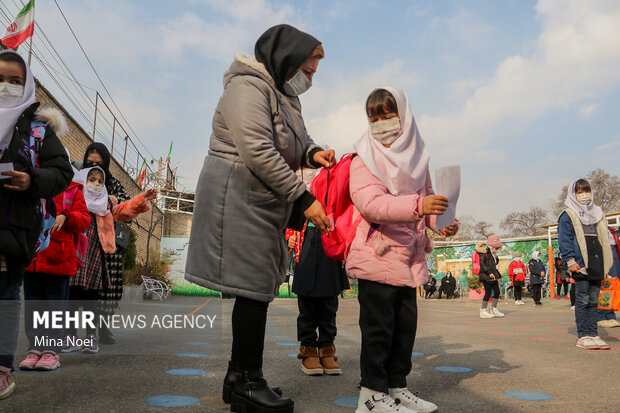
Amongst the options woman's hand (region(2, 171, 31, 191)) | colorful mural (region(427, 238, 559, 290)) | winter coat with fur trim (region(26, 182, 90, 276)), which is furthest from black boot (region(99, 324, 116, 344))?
colorful mural (region(427, 238, 559, 290))

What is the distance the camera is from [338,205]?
8.25ft

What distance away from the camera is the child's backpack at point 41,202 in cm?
248

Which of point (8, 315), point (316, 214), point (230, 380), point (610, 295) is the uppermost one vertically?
point (316, 214)

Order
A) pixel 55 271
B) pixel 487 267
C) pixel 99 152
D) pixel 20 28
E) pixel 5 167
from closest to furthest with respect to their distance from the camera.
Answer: pixel 5 167, pixel 55 271, pixel 99 152, pixel 20 28, pixel 487 267

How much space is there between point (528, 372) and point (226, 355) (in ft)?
7.39

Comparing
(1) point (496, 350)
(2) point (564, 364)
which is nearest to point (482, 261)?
(1) point (496, 350)

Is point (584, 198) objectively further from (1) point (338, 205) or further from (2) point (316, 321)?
(1) point (338, 205)

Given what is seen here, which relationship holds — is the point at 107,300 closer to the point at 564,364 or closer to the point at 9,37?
the point at 564,364

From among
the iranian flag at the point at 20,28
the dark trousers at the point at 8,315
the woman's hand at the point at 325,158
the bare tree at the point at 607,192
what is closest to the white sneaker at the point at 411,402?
the woman's hand at the point at 325,158

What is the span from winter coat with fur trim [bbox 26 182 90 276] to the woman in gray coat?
62.0 inches

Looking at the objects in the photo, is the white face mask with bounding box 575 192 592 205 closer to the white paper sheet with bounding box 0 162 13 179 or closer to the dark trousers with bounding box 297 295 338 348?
the dark trousers with bounding box 297 295 338 348

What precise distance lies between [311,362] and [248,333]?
1153 mm

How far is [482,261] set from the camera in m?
10.2

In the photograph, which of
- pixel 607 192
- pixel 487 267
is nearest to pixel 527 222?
pixel 607 192
